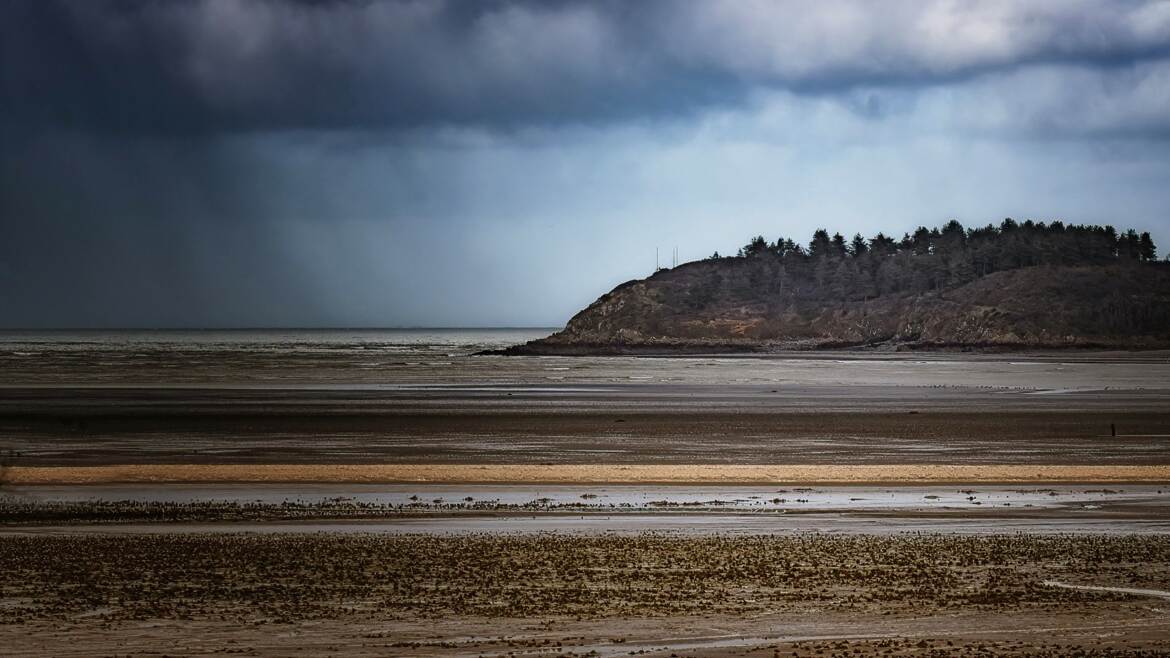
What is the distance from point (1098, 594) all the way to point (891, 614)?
2693mm

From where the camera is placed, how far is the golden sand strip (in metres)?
23.9

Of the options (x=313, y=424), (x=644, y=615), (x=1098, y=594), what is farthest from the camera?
(x=313, y=424)

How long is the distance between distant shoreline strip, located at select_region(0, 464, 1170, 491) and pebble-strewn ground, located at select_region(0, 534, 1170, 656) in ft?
24.1

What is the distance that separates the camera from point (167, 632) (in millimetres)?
10859

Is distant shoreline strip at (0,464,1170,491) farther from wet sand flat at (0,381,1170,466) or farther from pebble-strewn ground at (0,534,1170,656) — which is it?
pebble-strewn ground at (0,534,1170,656)

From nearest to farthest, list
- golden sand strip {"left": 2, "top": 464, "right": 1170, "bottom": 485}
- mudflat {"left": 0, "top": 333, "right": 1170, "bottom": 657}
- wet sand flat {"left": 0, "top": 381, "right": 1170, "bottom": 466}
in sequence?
mudflat {"left": 0, "top": 333, "right": 1170, "bottom": 657} → golden sand strip {"left": 2, "top": 464, "right": 1170, "bottom": 485} → wet sand flat {"left": 0, "top": 381, "right": 1170, "bottom": 466}

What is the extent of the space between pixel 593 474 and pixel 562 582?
1193cm

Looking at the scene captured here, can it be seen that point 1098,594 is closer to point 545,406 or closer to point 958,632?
point 958,632

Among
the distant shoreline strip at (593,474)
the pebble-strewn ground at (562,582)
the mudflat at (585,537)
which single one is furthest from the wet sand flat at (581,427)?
the pebble-strewn ground at (562,582)

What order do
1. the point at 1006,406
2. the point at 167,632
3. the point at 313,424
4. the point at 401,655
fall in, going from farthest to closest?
the point at 1006,406 → the point at 313,424 → the point at 167,632 → the point at 401,655

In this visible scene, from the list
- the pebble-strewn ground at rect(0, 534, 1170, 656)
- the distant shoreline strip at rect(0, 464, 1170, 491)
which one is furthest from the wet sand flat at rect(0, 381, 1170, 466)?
the pebble-strewn ground at rect(0, 534, 1170, 656)

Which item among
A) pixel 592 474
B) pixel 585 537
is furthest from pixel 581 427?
pixel 585 537

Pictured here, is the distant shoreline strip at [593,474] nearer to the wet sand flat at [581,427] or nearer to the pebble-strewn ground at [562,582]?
the wet sand flat at [581,427]

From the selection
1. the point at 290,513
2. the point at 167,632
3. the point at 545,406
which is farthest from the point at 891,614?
the point at 545,406
